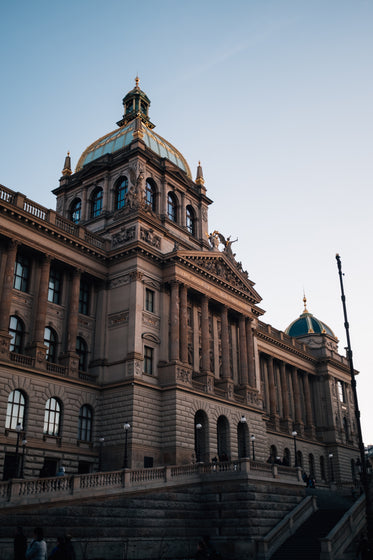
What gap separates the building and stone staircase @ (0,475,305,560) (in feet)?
21.1

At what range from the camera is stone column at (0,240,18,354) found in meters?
35.1

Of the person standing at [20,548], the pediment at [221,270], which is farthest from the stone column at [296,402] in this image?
the person standing at [20,548]

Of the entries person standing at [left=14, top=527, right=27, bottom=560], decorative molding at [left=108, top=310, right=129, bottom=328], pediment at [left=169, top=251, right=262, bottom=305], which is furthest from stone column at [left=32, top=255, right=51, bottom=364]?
person standing at [left=14, top=527, right=27, bottom=560]

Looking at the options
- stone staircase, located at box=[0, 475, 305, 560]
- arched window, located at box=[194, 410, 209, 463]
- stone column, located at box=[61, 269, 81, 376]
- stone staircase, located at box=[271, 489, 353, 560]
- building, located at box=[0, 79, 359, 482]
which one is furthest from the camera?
arched window, located at box=[194, 410, 209, 463]

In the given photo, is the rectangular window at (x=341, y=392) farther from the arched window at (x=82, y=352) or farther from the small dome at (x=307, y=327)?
the arched window at (x=82, y=352)

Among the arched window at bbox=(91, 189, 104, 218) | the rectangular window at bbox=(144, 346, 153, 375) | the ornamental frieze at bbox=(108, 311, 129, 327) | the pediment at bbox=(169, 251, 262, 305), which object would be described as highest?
the arched window at bbox=(91, 189, 104, 218)

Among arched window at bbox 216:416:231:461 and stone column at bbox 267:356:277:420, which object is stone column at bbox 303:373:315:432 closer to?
stone column at bbox 267:356:277:420

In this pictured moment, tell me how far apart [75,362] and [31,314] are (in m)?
4.55

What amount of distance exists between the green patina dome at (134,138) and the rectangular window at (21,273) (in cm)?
2138

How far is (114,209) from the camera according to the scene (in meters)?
54.2

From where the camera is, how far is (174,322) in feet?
146

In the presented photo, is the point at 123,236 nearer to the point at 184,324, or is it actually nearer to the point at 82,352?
the point at 184,324

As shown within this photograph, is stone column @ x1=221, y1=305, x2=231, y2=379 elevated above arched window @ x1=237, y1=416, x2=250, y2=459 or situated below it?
above

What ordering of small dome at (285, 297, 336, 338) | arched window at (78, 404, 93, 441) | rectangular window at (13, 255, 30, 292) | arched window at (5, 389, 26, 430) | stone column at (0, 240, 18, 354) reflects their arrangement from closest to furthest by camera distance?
arched window at (5, 389, 26, 430) < stone column at (0, 240, 18, 354) < rectangular window at (13, 255, 30, 292) < arched window at (78, 404, 93, 441) < small dome at (285, 297, 336, 338)
